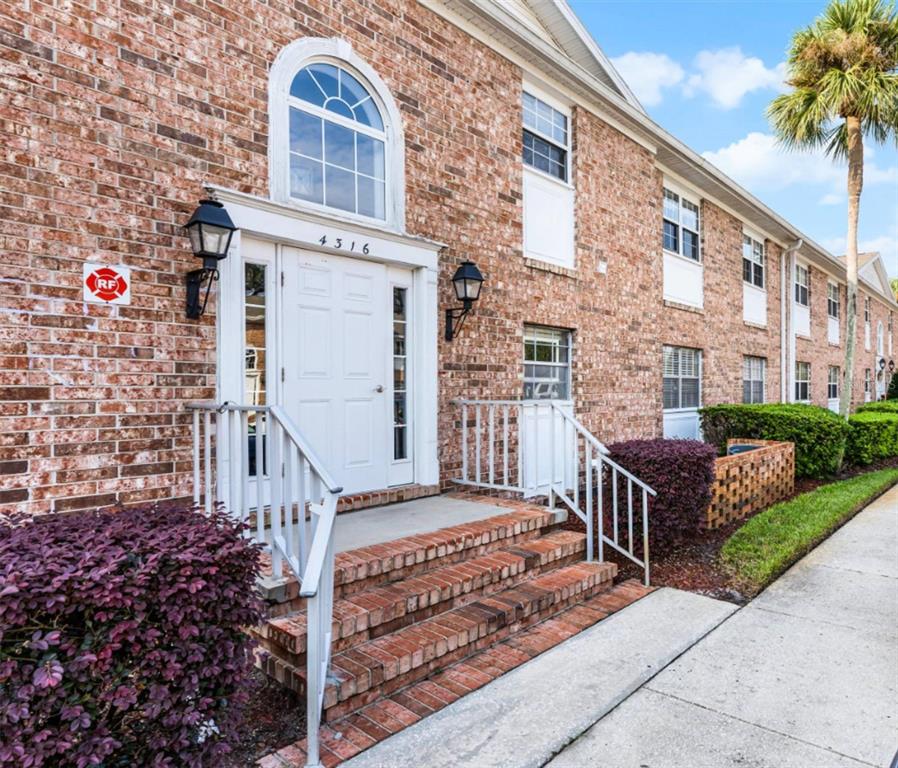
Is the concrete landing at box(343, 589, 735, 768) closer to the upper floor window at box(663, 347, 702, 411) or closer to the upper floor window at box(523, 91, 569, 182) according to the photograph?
the upper floor window at box(523, 91, 569, 182)

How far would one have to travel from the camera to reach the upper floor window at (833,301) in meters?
18.6

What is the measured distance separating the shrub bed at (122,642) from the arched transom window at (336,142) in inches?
142

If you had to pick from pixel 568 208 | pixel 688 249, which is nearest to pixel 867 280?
pixel 688 249

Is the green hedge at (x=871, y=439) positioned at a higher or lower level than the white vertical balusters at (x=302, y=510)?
lower

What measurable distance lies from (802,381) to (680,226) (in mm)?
8823

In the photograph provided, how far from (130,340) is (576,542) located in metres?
3.67

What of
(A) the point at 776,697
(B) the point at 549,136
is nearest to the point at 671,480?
(A) the point at 776,697

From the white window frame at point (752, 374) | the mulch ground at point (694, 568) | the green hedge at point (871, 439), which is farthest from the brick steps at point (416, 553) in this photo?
the white window frame at point (752, 374)

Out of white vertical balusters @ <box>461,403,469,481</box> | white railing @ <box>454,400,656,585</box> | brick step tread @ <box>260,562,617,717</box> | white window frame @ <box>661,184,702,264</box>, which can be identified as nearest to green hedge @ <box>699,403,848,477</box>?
white window frame @ <box>661,184,702,264</box>

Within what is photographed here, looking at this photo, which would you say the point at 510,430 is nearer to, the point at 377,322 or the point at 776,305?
the point at 377,322

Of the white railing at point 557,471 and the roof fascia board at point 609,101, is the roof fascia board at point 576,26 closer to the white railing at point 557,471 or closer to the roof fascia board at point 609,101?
the roof fascia board at point 609,101

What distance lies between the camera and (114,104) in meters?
3.89

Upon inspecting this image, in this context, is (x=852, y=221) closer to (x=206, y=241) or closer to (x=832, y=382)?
(x=832, y=382)

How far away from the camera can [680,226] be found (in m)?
10.7
